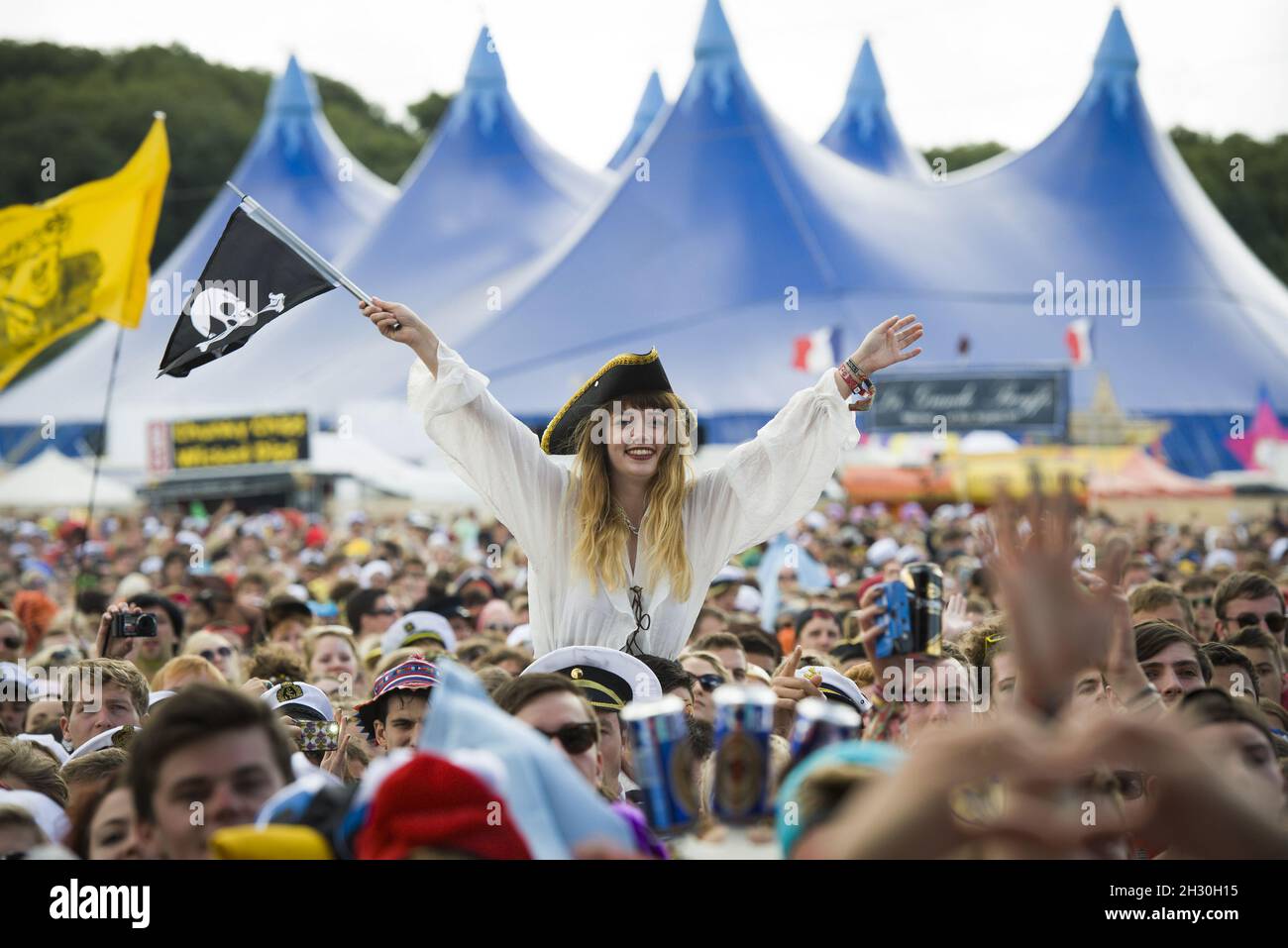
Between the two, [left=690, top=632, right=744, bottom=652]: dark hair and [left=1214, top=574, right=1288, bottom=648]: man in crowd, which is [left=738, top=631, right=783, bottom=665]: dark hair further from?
[left=1214, top=574, right=1288, bottom=648]: man in crowd

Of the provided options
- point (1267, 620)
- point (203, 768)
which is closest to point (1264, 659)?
point (1267, 620)

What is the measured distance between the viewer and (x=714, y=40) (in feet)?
87.4

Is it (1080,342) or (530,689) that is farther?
(1080,342)

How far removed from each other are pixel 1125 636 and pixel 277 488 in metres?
23.3

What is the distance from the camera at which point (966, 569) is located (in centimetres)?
992

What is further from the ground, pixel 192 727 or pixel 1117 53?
pixel 1117 53

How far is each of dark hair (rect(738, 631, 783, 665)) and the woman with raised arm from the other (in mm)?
2298

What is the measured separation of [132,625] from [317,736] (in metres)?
1.49

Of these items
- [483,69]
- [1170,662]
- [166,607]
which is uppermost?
[483,69]

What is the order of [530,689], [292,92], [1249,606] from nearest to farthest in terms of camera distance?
1. [530,689]
2. [1249,606]
3. [292,92]

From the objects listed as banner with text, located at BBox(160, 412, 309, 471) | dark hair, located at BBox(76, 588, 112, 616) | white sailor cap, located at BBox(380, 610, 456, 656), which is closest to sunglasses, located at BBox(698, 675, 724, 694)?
white sailor cap, located at BBox(380, 610, 456, 656)

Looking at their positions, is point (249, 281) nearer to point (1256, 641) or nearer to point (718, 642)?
point (718, 642)

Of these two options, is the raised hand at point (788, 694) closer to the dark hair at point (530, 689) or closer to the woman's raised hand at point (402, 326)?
the dark hair at point (530, 689)
